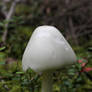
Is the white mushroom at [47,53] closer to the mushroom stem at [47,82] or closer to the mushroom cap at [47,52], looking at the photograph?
the mushroom cap at [47,52]

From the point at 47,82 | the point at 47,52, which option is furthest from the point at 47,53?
the point at 47,82

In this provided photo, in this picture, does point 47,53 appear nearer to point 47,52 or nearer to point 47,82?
point 47,52

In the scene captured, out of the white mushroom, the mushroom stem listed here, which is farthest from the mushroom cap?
the mushroom stem

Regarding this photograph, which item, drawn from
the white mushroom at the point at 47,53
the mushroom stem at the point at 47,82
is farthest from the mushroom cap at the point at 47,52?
the mushroom stem at the point at 47,82

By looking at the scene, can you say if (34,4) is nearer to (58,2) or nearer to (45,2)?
(45,2)

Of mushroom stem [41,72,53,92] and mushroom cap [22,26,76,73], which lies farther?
mushroom stem [41,72,53,92]

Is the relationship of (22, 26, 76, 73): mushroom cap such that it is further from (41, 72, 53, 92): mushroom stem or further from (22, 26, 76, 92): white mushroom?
(41, 72, 53, 92): mushroom stem

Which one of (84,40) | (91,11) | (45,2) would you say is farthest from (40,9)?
(84,40)

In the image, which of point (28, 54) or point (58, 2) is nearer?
point (28, 54)
